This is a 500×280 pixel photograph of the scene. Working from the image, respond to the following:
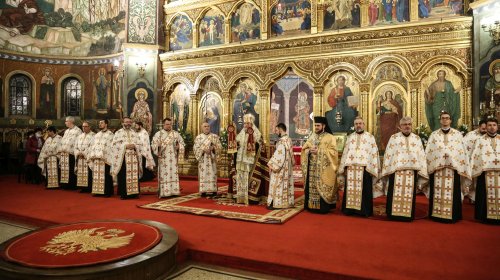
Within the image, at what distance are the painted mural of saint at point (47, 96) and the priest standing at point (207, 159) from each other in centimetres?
1187

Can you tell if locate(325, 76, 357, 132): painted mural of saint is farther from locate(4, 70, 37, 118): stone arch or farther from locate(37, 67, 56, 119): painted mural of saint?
locate(4, 70, 37, 118): stone arch

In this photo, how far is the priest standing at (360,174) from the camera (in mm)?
6980

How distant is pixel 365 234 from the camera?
218 inches

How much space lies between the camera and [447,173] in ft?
21.7

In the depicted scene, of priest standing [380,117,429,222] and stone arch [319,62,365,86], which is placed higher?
stone arch [319,62,365,86]

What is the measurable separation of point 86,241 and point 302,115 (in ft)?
49.8

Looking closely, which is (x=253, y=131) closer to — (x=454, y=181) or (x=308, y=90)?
(x=454, y=181)

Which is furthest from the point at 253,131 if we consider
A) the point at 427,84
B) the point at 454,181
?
the point at 427,84

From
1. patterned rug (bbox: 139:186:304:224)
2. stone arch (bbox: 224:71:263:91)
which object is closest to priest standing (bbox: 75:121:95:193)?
patterned rug (bbox: 139:186:304:224)

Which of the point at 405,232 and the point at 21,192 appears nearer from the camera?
the point at 405,232

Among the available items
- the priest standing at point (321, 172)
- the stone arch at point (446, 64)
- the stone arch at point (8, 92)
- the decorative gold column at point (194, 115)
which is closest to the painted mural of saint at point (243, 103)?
the decorative gold column at point (194, 115)

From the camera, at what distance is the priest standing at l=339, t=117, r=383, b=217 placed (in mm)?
6980

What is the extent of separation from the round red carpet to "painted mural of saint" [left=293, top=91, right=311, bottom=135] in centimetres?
1364

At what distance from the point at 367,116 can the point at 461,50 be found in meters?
3.28
